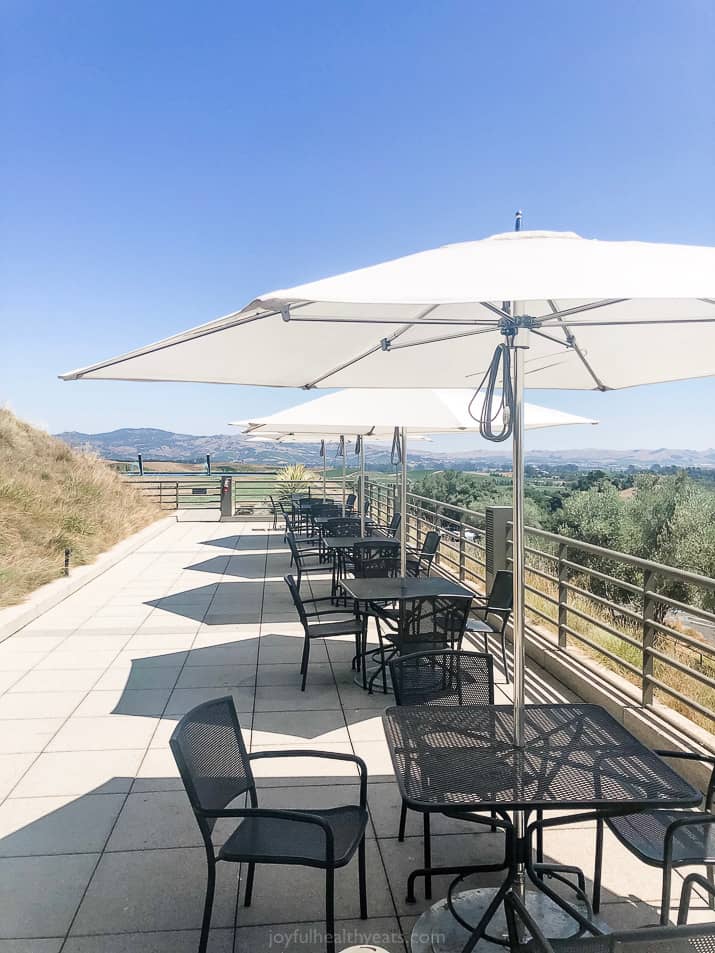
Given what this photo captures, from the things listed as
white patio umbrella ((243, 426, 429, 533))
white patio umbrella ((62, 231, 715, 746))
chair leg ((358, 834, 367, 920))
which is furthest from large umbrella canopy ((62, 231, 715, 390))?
white patio umbrella ((243, 426, 429, 533))

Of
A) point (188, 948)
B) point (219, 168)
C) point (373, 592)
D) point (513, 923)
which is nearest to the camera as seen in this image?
point (513, 923)

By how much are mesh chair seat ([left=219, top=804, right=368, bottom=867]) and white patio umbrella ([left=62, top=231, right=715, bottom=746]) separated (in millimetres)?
673

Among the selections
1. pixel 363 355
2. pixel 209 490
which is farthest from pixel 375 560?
pixel 209 490

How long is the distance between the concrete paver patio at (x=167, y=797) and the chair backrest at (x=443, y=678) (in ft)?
1.95

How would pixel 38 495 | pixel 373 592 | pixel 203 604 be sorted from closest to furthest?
pixel 373 592 → pixel 203 604 → pixel 38 495

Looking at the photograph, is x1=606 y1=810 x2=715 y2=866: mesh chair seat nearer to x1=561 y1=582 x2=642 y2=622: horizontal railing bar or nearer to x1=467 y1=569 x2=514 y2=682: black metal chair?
x1=561 y1=582 x2=642 y2=622: horizontal railing bar

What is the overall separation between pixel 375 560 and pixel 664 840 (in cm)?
457

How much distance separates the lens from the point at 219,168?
58.1 feet

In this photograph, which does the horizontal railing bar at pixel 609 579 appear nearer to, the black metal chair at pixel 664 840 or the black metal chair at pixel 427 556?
the black metal chair at pixel 664 840

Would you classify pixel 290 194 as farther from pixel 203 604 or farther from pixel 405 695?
pixel 405 695

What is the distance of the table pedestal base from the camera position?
228cm

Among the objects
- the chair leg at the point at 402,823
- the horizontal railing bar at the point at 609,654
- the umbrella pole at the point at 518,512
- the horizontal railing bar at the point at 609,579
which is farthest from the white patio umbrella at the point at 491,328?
the horizontal railing bar at the point at 609,654

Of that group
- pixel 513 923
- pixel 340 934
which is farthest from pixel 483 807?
pixel 340 934

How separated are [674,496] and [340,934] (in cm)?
2170
